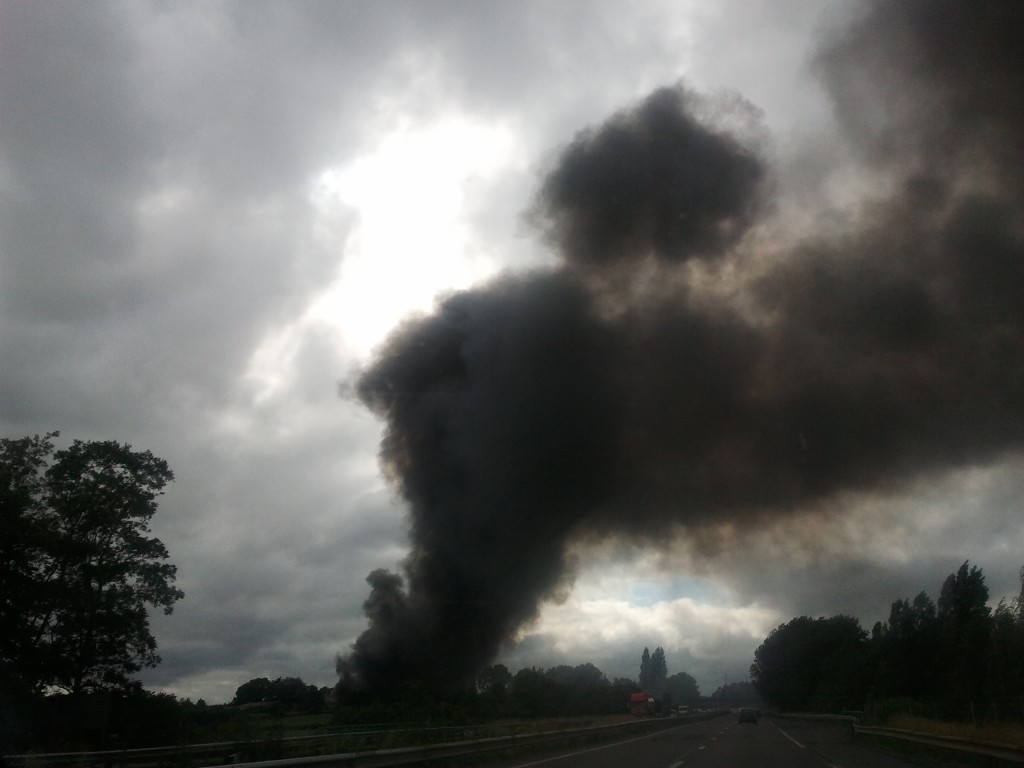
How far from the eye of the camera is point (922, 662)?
248 ft

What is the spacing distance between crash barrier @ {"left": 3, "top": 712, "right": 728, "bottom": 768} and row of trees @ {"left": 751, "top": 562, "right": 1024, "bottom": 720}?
17402mm

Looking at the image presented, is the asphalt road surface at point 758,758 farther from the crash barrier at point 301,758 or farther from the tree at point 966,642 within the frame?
the tree at point 966,642

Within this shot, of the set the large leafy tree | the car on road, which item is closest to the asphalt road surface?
the large leafy tree

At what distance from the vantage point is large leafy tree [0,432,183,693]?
3522 centimetres

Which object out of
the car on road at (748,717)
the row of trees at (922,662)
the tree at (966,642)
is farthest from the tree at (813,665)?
the car on road at (748,717)

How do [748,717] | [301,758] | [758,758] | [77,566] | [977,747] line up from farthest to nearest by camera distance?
1. [748,717]
2. [77,566]
3. [758,758]
4. [977,747]
5. [301,758]

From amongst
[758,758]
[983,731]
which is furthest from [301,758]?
[983,731]

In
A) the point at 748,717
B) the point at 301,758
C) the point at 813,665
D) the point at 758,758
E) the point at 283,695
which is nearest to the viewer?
the point at 301,758

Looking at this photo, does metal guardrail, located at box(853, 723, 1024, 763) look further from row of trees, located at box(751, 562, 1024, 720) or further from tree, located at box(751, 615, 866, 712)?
tree, located at box(751, 615, 866, 712)

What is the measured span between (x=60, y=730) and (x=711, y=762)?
25.8 metres

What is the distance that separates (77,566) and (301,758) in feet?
103

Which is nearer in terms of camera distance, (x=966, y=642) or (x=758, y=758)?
(x=758, y=758)

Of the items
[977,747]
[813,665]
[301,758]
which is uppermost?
[301,758]

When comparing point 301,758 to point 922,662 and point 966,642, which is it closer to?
point 966,642
